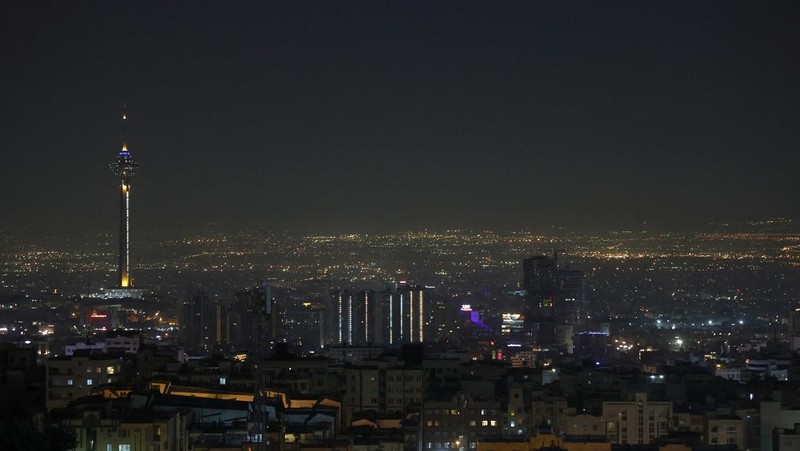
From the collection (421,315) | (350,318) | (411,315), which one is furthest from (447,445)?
(421,315)

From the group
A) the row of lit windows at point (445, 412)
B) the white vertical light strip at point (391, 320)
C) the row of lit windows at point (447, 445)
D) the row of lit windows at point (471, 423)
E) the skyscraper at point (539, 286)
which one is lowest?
the row of lit windows at point (447, 445)

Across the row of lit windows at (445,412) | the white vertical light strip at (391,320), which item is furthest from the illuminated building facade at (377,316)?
the row of lit windows at (445,412)

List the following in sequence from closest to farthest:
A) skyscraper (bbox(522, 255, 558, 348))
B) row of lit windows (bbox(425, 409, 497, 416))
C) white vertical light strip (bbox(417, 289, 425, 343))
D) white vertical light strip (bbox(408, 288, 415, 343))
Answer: row of lit windows (bbox(425, 409, 497, 416)) < white vertical light strip (bbox(408, 288, 415, 343)) < white vertical light strip (bbox(417, 289, 425, 343)) < skyscraper (bbox(522, 255, 558, 348))

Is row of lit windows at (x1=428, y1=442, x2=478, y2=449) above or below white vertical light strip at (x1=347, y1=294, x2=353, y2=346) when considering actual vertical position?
below

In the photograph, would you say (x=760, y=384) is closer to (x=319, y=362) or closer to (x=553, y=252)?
(x=319, y=362)

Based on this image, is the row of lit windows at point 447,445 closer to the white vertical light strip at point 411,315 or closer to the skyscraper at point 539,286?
the white vertical light strip at point 411,315

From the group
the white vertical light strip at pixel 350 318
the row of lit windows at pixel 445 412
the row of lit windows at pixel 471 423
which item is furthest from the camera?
the white vertical light strip at pixel 350 318

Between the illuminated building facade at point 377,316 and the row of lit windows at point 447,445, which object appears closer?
the row of lit windows at point 447,445

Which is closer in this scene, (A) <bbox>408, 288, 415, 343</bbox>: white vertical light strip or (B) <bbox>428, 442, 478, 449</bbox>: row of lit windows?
(B) <bbox>428, 442, 478, 449</bbox>: row of lit windows

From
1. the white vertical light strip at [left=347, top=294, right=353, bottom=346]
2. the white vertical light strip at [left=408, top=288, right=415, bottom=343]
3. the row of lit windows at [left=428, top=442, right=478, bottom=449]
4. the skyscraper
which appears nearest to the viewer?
the row of lit windows at [left=428, top=442, right=478, bottom=449]

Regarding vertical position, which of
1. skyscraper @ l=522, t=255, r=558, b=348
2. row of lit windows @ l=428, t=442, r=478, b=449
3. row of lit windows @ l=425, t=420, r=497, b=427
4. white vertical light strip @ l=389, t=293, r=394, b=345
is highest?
skyscraper @ l=522, t=255, r=558, b=348

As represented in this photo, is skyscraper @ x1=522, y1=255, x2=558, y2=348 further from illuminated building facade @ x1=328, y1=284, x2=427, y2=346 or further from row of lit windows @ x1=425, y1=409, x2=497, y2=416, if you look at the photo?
row of lit windows @ x1=425, y1=409, x2=497, y2=416

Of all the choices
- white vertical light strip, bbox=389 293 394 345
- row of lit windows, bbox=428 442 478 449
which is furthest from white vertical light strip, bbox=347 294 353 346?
row of lit windows, bbox=428 442 478 449

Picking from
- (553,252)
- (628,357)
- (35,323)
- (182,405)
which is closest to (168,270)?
(35,323)
